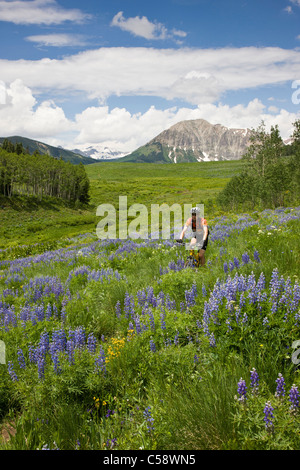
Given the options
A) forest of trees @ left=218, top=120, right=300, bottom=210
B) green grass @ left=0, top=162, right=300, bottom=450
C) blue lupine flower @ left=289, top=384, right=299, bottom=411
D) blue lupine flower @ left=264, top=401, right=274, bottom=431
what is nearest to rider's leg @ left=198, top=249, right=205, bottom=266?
green grass @ left=0, top=162, right=300, bottom=450

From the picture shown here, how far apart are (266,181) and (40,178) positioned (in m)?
66.4

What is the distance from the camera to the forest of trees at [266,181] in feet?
166

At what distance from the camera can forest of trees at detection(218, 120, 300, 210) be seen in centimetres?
5069

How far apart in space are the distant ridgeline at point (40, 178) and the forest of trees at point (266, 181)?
54717mm

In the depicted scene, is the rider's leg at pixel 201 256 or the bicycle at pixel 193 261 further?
the rider's leg at pixel 201 256

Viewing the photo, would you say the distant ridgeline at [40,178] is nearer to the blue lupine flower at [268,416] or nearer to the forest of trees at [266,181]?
the forest of trees at [266,181]

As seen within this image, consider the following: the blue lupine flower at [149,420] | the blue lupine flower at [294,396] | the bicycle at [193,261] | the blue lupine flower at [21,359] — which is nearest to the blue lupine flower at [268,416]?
the blue lupine flower at [294,396]

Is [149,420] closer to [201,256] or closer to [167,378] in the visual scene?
[167,378]

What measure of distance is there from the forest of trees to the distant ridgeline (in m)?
54.7

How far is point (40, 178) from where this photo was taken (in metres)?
91.7

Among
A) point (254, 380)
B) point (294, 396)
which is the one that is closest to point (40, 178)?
point (254, 380)

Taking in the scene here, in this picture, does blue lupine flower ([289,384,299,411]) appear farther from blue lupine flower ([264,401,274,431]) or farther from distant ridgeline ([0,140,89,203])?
distant ridgeline ([0,140,89,203])
